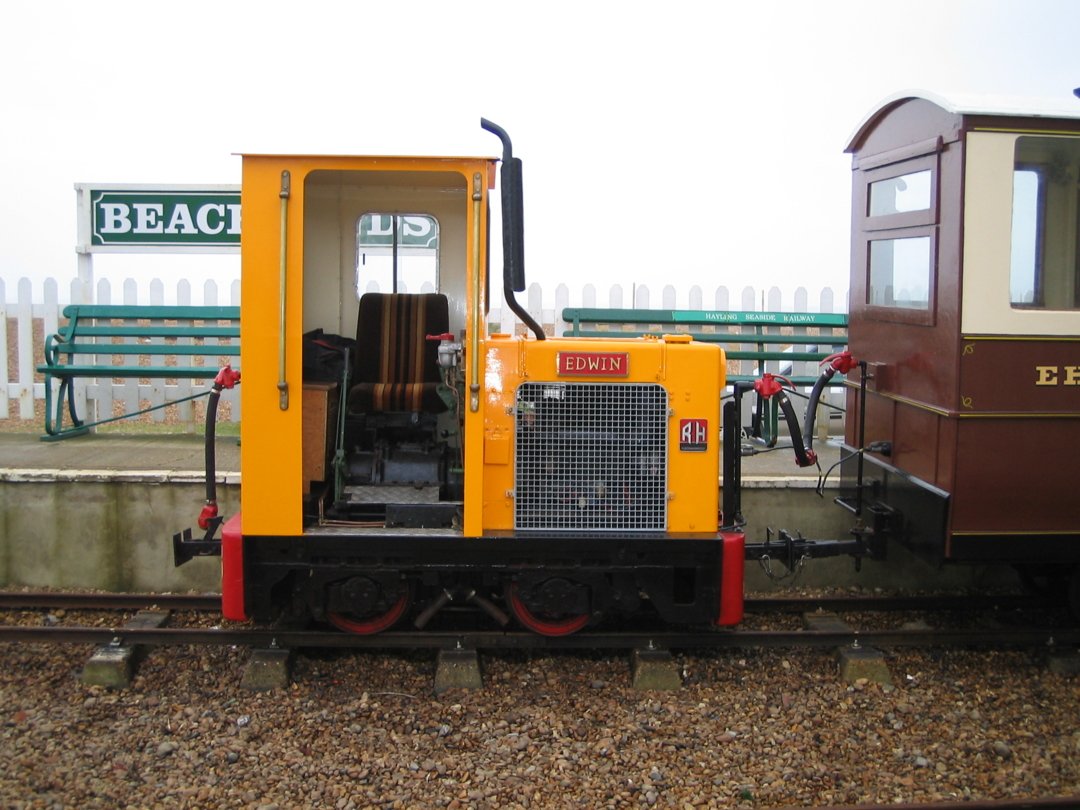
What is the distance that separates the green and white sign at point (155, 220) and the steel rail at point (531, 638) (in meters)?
4.50

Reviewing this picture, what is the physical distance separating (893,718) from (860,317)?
2571mm

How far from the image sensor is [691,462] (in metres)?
5.41

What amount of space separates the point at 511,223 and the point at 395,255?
4.99ft

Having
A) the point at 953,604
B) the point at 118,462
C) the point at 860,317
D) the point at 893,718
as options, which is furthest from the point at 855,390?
the point at 118,462

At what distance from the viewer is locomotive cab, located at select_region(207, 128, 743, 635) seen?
5004 millimetres

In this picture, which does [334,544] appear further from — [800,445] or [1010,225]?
[1010,225]

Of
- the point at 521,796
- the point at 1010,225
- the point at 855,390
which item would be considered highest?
the point at 1010,225

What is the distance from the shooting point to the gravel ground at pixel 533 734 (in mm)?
4277

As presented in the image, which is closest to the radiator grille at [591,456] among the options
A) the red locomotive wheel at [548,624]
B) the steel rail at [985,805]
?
the red locomotive wheel at [548,624]

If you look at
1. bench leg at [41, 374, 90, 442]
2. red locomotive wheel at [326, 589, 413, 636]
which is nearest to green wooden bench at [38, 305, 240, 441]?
bench leg at [41, 374, 90, 442]

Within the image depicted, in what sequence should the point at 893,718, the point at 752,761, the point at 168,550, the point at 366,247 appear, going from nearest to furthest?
the point at 752,761 → the point at 893,718 → the point at 366,247 → the point at 168,550

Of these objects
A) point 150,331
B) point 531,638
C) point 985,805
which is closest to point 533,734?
point 531,638

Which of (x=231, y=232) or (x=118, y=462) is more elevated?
(x=231, y=232)

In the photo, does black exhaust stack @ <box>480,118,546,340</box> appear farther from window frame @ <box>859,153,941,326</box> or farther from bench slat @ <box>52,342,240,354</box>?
bench slat @ <box>52,342,240,354</box>
